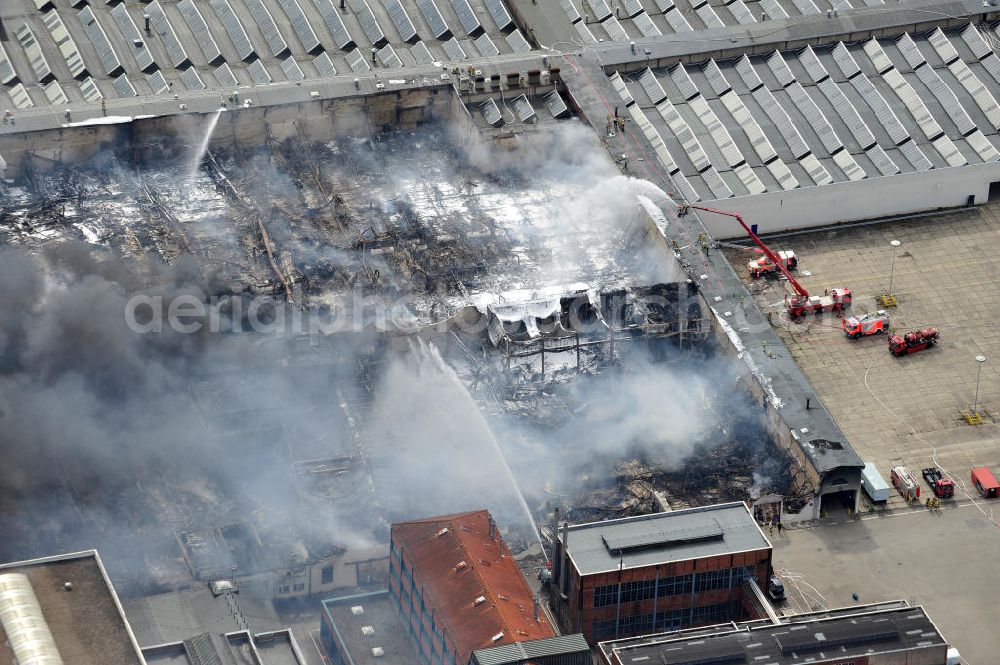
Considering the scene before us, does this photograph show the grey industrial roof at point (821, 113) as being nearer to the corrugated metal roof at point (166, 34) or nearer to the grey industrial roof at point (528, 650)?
the corrugated metal roof at point (166, 34)

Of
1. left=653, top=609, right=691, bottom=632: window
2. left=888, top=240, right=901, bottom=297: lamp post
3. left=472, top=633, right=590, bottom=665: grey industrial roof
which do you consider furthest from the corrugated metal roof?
left=472, top=633, right=590, bottom=665: grey industrial roof

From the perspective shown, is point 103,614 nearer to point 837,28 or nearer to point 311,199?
point 311,199

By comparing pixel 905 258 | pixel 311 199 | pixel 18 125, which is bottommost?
pixel 905 258

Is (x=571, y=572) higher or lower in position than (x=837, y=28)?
lower

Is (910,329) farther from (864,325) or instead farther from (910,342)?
(864,325)

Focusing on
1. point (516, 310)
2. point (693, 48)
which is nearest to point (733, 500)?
point (516, 310)

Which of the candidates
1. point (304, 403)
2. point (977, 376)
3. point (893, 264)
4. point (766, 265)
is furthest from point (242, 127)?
point (977, 376)

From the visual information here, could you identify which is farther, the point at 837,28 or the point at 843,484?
the point at 837,28

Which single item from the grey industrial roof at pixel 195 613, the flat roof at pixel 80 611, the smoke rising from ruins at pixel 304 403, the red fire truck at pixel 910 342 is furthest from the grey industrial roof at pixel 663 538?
the red fire truck at pixel 910 342
